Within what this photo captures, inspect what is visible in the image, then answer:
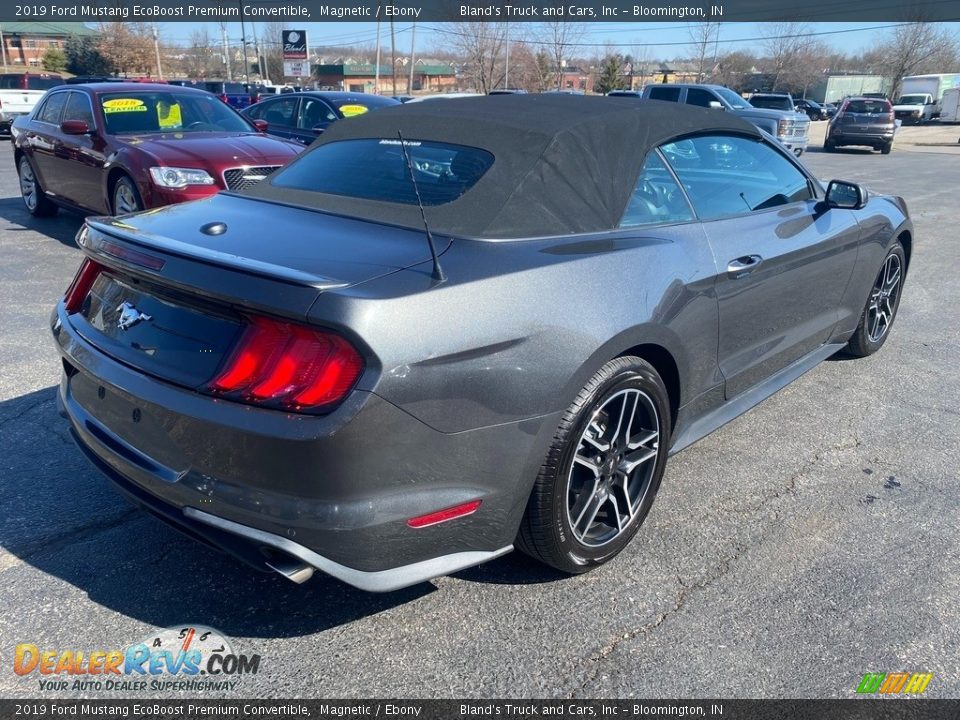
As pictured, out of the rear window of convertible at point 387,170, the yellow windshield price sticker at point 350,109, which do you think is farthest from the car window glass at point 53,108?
the rear window of convertible at point 387,170

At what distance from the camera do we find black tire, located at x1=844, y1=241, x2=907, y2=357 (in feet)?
16.1

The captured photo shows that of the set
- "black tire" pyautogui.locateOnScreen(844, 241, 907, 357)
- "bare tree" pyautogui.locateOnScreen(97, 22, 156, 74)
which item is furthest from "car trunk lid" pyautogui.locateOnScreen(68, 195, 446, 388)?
"bare tree" pyautogui.locateOnScreen(97, 22, 156, 74)

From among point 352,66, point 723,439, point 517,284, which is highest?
point 517,284

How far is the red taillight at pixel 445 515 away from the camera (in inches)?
87.7

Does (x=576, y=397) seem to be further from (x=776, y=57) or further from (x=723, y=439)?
(x=776, y=57)

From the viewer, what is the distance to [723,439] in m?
3.98

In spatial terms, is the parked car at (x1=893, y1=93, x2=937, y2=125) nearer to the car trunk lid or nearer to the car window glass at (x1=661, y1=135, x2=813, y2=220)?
the car window glass at (x1=661, y1=135, x2=813, y2=220)

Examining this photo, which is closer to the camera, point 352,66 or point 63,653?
point 63,653

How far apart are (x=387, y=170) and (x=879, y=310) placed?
140 inches

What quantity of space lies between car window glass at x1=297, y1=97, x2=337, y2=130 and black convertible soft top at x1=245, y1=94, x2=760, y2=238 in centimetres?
787

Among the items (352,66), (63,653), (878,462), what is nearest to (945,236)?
(878,462)

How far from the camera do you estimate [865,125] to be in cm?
2395

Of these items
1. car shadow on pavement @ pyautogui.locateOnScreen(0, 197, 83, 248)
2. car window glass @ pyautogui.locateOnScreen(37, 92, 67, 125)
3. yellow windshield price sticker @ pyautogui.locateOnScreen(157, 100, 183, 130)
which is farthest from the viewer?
car window glass @ pyautogui.locateOnScreen(37, 92, 67, 125)

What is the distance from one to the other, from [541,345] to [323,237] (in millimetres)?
→ 816
